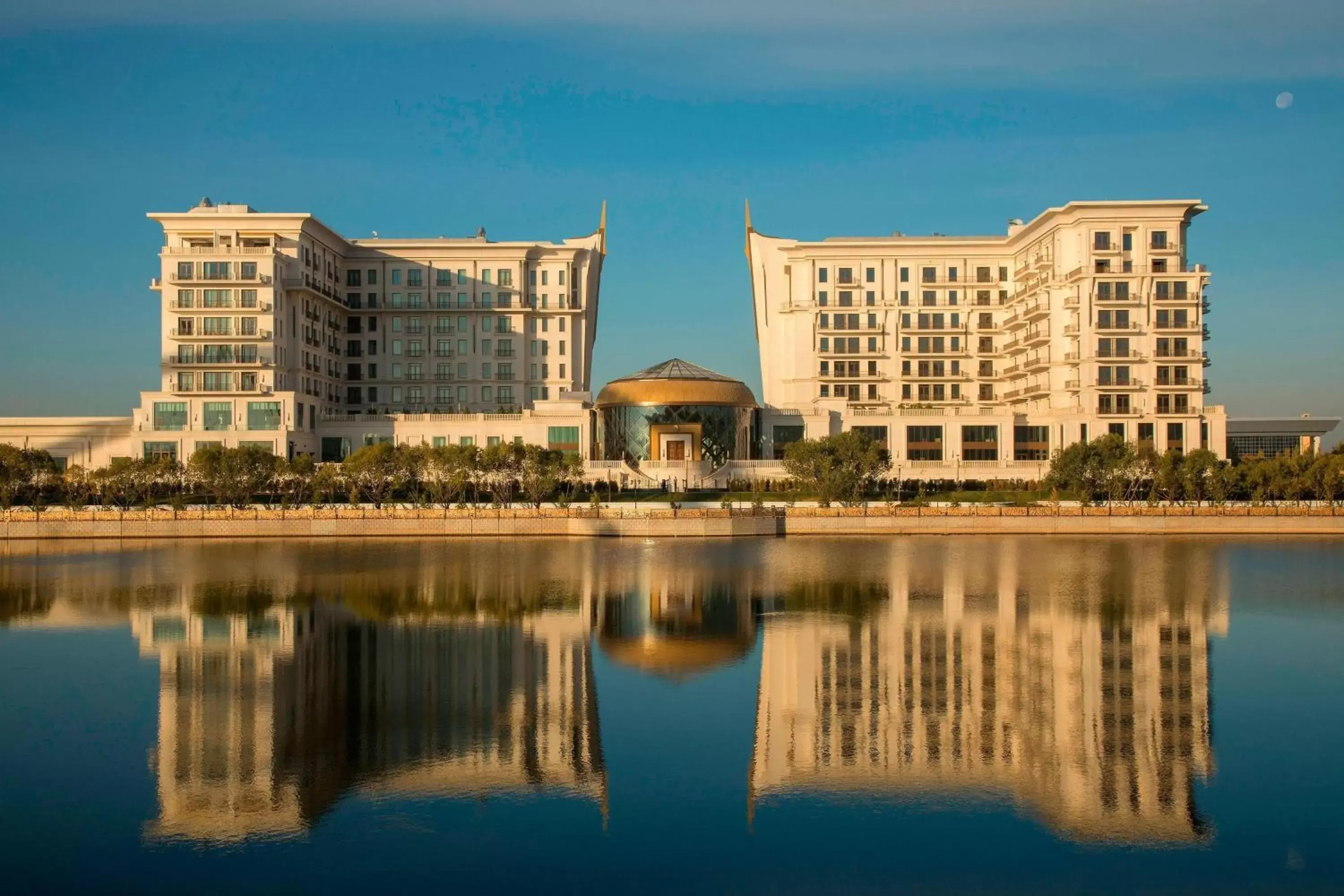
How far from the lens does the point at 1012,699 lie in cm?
2611

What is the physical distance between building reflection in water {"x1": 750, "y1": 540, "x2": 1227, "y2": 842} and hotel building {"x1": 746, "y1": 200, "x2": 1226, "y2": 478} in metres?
47.9

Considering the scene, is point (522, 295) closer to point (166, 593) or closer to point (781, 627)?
point (166, 593)

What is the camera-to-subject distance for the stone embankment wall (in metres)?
63.4

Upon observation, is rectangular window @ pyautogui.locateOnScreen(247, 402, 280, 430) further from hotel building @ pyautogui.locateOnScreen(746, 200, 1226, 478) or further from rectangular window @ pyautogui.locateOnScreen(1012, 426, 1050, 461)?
rectangular window @ pyautogui.locateOnScreen(1012, 426, 1050, 461)

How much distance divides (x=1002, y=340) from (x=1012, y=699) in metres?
82.0

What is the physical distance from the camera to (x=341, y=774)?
20734 mm

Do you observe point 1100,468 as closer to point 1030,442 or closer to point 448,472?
point 1030,442

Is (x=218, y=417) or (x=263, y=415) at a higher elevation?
(x=263, y=415)

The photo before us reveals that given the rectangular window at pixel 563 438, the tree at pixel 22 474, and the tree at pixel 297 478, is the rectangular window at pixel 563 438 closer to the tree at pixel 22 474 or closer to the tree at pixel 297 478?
the tree at pixel 297 478

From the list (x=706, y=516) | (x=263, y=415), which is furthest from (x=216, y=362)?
(x=706, y=516)

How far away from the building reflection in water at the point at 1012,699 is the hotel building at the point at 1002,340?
47.9m

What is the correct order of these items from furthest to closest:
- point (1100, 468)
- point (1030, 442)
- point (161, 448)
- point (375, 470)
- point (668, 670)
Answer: point (1030, 442) → point (161, 448) → point (1100, 468) → point (375, 470) → point (668, 670)

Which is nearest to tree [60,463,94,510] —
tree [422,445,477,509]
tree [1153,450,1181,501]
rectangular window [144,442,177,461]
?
rectangular window [144,442,177,461]

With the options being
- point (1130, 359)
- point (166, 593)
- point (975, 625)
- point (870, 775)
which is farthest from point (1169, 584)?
point (1130, 359)
